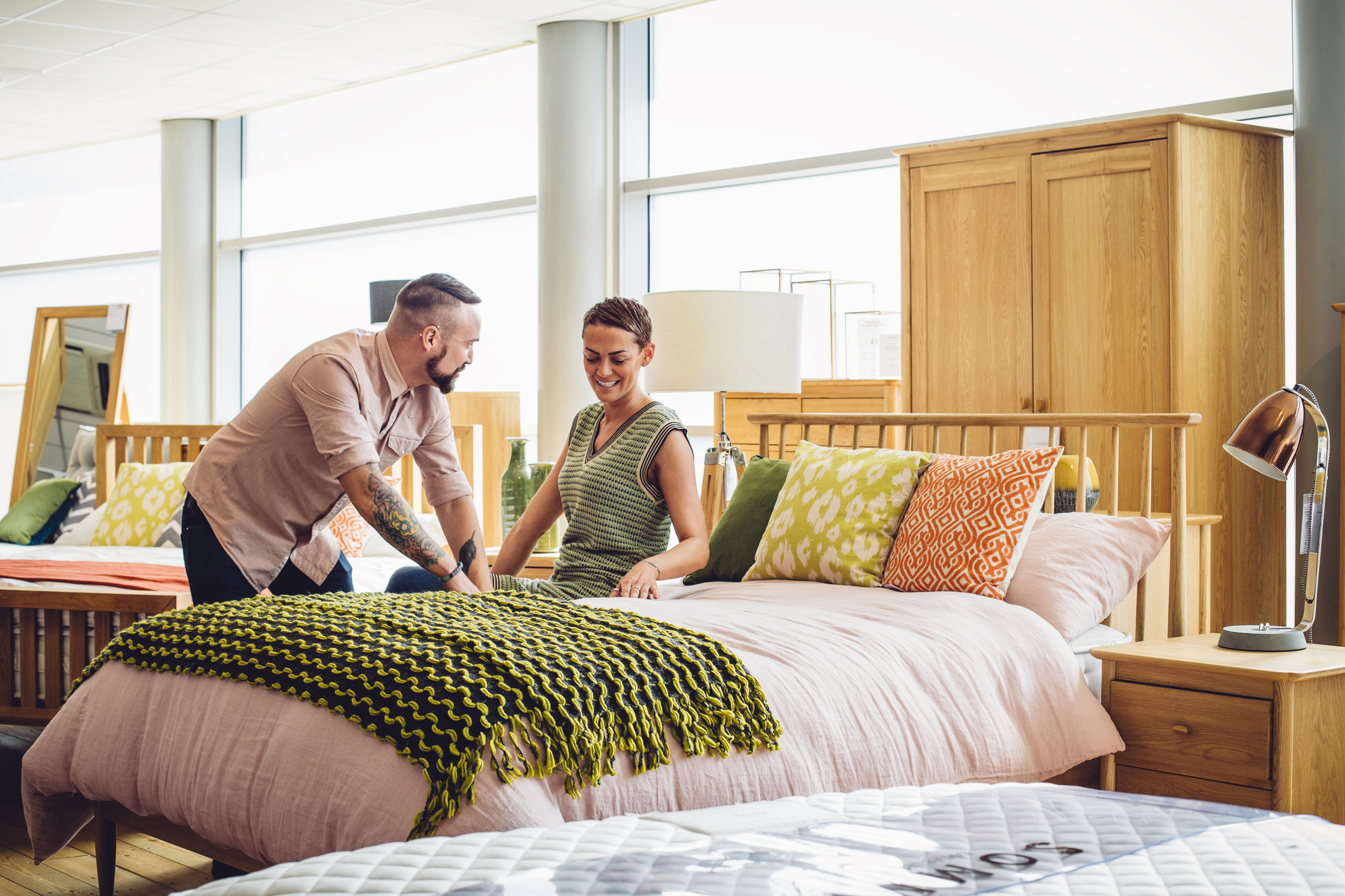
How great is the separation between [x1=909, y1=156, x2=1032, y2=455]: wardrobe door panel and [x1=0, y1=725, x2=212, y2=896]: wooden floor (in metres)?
2.56

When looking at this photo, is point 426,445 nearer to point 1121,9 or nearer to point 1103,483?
point 1103,483

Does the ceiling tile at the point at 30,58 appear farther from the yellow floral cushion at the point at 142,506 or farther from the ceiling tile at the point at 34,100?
the yellow floral cushion at the point at 142,506

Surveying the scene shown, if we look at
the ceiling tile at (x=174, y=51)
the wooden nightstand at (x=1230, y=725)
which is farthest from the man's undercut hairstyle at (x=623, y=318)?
the ceiling tile at (x=174, y=51)

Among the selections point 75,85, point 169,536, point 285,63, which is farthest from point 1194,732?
point 75,85

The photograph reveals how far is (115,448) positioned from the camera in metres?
5.08

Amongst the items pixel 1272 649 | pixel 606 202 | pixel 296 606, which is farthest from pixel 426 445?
pixel 606 202

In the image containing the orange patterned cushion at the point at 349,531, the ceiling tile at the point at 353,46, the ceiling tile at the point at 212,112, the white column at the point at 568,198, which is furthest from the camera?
the ceiling tile at the point at 212,112

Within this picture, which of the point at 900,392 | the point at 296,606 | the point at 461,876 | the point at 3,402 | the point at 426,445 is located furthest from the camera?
the point at 3,402

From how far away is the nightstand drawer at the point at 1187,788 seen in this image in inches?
83.7

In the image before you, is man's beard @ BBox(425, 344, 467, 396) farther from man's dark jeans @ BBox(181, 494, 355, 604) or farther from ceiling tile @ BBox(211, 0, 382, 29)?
ceiling tile @ BBox(211, 0, 382, 29)

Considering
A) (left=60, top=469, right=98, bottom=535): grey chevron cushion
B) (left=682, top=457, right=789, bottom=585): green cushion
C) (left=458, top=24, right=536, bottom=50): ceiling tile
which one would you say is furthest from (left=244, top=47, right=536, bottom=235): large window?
(left=682, top=457, right=789, bottom=585): green cushion

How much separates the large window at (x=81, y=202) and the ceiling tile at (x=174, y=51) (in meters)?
1.94

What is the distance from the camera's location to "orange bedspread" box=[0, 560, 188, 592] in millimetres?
3129

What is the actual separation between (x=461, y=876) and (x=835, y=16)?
4.79m
